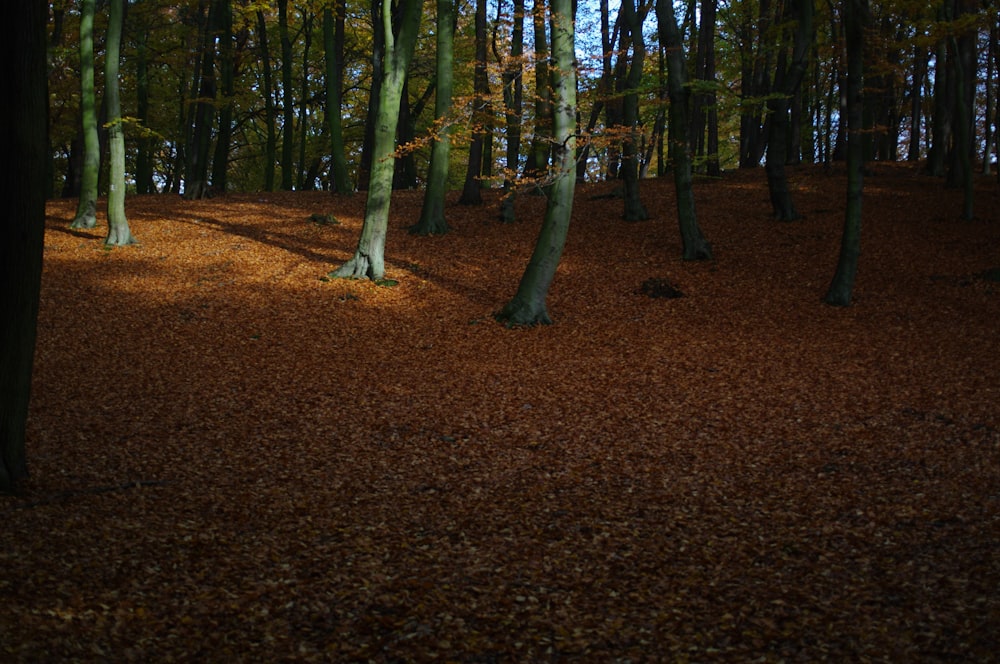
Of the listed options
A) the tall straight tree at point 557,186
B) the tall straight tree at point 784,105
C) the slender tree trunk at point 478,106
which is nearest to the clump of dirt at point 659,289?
the tall straight tree at point 557,186

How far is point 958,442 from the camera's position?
21.7 feet

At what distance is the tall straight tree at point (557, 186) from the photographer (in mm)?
10516

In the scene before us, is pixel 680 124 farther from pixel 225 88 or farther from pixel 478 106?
pixel 225 88

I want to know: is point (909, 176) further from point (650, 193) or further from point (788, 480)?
point (788, 480)

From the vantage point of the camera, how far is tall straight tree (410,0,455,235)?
1520cm

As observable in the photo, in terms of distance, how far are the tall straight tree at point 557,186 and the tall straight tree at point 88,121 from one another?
10094 millimetres

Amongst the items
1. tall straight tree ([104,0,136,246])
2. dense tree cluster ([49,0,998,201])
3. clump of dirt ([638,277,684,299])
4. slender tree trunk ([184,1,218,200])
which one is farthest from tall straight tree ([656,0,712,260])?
slender tree trunk ([184,1,218,200])

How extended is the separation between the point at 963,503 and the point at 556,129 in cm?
767

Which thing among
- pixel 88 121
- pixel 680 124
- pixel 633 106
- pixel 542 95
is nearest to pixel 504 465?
pixel 680 124

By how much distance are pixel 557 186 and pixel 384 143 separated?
3521 mm

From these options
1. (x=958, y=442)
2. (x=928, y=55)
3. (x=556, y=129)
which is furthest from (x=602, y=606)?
(x=928, y=55)

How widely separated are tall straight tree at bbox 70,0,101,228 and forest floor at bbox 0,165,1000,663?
5.46 feet

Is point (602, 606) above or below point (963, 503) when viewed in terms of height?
below

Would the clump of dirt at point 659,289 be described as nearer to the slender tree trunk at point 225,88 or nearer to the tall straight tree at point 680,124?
the tall straight tree at point 680,124
